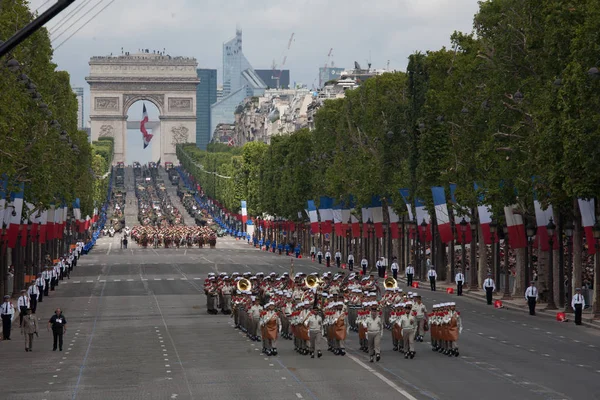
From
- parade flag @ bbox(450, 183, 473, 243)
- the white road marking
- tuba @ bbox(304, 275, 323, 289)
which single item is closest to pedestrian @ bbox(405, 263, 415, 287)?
parade flag @ bbox(450, 183, 473, 243)

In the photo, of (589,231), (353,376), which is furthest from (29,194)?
(353,376)

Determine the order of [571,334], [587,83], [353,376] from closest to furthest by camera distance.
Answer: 1. [353,376]
2. [571,334]
3. [587,83]

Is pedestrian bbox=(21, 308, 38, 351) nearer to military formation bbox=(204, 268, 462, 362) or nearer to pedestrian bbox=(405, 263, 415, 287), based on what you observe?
military formation bbox=(204, 268, 462, 362)

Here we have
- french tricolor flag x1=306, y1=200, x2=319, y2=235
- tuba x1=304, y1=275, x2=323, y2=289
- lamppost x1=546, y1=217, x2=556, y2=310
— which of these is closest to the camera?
tuba x1=304, y1=275, x2=323, y2=289

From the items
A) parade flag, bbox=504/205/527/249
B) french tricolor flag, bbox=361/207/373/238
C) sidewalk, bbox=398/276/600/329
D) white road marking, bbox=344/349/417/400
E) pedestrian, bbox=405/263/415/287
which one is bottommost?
white road marking, bbox=344/349/417/400

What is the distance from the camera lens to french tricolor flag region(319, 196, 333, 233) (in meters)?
128

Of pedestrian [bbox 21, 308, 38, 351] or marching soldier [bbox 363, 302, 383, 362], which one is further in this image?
pedestrian [bbox 21, 308, 38, 351]

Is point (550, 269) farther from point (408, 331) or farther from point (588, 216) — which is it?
point (408, 331)

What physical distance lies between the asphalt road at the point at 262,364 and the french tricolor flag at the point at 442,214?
16511mm

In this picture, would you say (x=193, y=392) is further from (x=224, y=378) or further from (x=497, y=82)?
(x=497, y=82)

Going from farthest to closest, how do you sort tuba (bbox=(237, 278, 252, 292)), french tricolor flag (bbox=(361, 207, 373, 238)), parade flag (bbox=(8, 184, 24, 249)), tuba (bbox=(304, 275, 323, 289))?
french tricolor flag (bbox=(361, 207, 373, 238))
parade flag (bbox=(8, 184, 24, 249))
tuba (bbox=(237, 278, 252, 292))
tuba (bbox=(304, 275, 323, 289))

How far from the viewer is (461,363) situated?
3994 centimetres

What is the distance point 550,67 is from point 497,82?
793 cm

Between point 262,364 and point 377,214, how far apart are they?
→ 71.9 m
